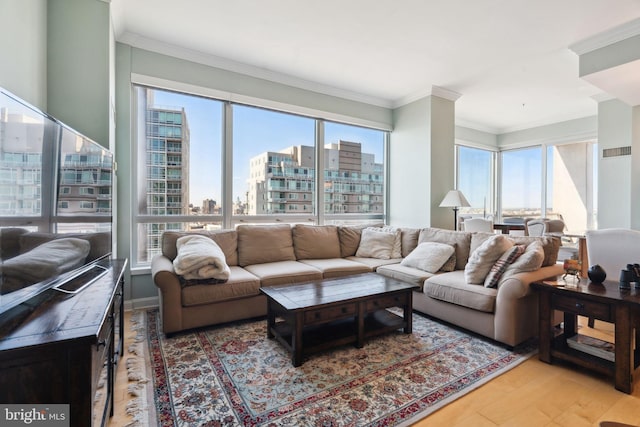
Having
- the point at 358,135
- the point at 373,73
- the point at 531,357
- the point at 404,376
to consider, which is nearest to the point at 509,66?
the point at 373,73

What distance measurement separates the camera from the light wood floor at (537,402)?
1.55 meters

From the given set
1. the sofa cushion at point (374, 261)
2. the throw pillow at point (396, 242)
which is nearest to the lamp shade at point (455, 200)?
the throw pillow at point (396, 242)

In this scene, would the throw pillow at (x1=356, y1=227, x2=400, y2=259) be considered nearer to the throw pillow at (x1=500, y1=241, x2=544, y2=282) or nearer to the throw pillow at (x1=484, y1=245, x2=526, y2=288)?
the throw pillow at (x1=484, y1=245, x2=526, y2=288)

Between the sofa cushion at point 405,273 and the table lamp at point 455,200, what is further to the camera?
the table lamp at point 455,200

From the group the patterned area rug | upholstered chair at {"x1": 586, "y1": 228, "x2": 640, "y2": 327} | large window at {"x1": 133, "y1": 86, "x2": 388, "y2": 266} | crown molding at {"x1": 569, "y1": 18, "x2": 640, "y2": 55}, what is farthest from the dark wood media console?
crown molding at {"x1": 569, "y1": 18, "x2": 640, "y2": 55}

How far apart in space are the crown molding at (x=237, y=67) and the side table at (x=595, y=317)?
3.49 meters

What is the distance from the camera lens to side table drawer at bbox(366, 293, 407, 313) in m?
2.39

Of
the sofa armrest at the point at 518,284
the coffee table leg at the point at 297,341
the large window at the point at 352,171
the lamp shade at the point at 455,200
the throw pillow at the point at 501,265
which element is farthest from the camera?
the large window at the point at 352,171

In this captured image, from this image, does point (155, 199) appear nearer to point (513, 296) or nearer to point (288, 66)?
point (288, 66)

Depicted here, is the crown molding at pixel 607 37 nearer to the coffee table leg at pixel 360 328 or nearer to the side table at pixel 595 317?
Result: the side table at pixel 595 317

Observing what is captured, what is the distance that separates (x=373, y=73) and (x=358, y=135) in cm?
108

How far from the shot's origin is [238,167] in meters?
3.84

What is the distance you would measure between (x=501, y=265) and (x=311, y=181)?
2.71 m

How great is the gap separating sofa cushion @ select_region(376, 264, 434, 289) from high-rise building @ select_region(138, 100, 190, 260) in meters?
2.39
